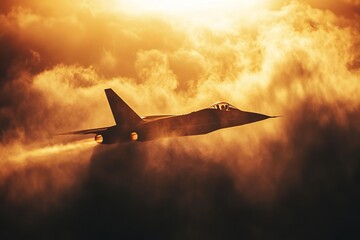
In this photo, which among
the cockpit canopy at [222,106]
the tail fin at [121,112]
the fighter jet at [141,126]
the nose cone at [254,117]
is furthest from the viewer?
the nose cone at [254,117]

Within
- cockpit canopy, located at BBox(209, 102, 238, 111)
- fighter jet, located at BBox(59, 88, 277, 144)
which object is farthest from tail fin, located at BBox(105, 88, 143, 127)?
cockpit canopy, located at BBox(209, 102, 238, 111)

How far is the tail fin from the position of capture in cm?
3725

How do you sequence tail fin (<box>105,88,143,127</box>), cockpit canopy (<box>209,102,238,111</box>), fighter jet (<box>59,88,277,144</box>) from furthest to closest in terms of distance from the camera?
cockpit canopy (<box>209,102,238,111</box>), tail fin (<box>105,88,143,127</box>), fighter jet (<box>59,88,277,144</box>)

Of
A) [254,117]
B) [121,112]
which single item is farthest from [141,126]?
[254,117]

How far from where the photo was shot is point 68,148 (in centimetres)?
4362

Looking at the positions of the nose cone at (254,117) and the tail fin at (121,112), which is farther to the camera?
the nose cone at (254,117)

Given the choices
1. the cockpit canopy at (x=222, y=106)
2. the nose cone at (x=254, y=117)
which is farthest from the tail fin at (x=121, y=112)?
the nose cone at (x=254, y=117)

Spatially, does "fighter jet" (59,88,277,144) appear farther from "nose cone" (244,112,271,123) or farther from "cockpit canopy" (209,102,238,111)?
"nose cone" (244,112,271,123)

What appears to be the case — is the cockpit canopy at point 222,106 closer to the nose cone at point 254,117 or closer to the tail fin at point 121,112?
the nose cone at point 254,117

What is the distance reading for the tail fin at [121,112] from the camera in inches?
1467

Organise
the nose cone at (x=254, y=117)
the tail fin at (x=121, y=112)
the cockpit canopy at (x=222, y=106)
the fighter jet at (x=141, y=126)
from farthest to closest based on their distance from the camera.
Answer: the nose cone at (x=254, y=117)
the cockpit canopy at (x=222, y=106)
the tail fin at (x=121, y=112)
the fighter jet at (x=141, y=126)

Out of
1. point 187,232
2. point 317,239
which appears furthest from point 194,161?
point 317,239

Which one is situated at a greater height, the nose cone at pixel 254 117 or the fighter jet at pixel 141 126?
the nose cone at pixel 254 117

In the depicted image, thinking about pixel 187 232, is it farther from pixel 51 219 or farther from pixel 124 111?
pixel 124 111
